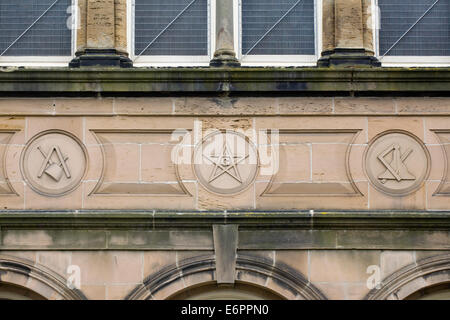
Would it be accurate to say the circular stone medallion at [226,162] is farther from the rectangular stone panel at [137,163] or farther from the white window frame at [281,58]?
the white window frame at [281,58]

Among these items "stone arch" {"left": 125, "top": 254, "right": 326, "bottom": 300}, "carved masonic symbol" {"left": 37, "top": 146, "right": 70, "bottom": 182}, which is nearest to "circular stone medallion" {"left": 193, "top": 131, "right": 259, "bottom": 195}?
"stone arch" {"left": 125, "top": 254, "right": 326, "bottom": 300}

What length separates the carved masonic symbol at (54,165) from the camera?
35.0 ft

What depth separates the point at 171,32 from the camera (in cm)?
1128

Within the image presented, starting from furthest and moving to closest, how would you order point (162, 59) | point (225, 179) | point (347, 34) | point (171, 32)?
point (171, 32), point (162, 59), point (347, 34), point (225, 179)

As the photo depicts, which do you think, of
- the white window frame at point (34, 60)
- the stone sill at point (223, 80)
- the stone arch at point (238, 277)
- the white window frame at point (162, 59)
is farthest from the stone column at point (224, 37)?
the stone arch at point (238, 277)

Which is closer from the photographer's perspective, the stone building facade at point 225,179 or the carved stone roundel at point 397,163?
the stone building facade at point 225,179

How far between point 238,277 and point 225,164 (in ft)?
3.98

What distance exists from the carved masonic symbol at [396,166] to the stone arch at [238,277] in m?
1.43

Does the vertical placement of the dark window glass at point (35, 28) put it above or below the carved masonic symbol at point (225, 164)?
above

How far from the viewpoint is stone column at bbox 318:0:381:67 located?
428 inches

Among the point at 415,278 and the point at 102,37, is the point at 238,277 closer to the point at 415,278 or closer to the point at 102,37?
the point at 415,278

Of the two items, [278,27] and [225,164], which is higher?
[278,27]

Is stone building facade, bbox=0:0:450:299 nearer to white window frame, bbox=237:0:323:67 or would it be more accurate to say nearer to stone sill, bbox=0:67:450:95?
stone sill, bbox=0:67:450:95

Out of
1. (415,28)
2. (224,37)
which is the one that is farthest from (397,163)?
(224,37)
